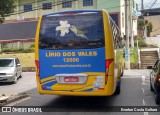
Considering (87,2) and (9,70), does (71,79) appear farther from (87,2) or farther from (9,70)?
(87,2)

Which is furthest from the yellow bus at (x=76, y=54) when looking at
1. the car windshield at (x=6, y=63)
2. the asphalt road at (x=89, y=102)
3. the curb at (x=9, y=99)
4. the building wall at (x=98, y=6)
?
the building wall at (x=98, y=6)

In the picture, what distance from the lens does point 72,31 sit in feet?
37.4

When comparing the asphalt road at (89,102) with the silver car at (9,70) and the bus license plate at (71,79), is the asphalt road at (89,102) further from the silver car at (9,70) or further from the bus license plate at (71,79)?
the silver car at (9,70)

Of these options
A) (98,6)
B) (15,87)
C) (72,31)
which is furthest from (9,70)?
(98,6)

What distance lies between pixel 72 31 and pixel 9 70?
9.67 metres

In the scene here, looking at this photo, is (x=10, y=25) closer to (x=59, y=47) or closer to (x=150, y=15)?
(x=59, y=47)

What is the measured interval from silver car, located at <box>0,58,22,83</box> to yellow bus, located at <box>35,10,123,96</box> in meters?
8.79

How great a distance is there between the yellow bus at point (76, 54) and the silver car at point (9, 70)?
8788 mm

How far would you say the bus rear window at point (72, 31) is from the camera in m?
11.2

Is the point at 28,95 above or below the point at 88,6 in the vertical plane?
below

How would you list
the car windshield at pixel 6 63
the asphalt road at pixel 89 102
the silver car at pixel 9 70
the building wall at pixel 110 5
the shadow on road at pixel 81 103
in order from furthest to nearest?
the building wall at pixel 110 5 < the car windshield at pixel 6 63 < the silver car at pixel 9 70 < the shadow on road at pixel 81 103 < the asphalt road at pixel 89 102

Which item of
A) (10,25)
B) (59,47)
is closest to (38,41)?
(59,47)

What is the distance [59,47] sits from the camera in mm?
11406

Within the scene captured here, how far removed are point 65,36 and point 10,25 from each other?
35.4 m
